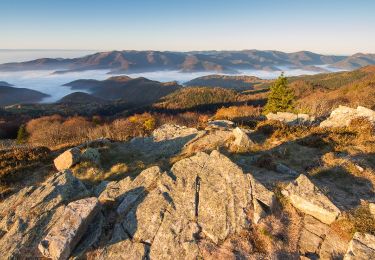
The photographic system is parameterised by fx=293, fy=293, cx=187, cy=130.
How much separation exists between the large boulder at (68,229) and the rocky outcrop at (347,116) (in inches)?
785

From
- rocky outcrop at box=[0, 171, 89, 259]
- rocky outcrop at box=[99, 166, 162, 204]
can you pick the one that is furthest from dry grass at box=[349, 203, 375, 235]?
rocky outcrop at box=[0, 171, 89, 259]

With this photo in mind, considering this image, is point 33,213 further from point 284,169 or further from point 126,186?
point 284,169

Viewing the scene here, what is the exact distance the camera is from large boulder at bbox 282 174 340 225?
10336 mm

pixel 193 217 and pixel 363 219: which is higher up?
pixel 363 219

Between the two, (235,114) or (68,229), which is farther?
(235,114)

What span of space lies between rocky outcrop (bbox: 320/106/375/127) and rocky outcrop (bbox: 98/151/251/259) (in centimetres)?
1524

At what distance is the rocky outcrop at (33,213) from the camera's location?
1000cm

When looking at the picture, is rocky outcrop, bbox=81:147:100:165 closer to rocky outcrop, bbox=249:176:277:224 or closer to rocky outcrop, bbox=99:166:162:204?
rocky outcrop, bbox=99:166:162:204

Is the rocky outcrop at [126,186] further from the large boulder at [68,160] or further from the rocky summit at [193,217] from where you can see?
the large boulder at [68,160]

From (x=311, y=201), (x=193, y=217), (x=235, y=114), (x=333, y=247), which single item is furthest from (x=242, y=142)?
(x=235, y=114)

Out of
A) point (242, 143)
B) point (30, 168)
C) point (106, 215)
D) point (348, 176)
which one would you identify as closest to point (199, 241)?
point (106, 215)

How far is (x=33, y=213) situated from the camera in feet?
37.2

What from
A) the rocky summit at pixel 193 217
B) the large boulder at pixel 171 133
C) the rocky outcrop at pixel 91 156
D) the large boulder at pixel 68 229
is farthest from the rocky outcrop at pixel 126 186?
the large boulder at pixel 171 133

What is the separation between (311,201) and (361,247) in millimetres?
2118
